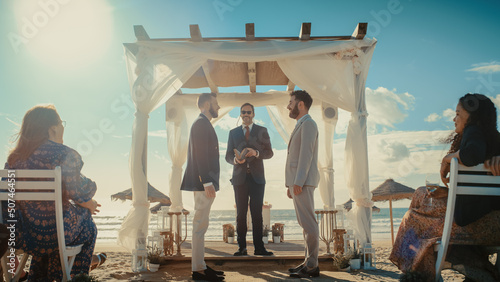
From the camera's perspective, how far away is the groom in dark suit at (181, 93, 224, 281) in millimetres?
3406

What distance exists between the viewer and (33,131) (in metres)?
2.64

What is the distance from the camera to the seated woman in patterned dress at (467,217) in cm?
230

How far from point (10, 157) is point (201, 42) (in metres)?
3.16

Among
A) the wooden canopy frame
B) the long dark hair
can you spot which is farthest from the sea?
the long dark hair

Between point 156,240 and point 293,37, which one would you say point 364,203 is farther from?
point 156,240

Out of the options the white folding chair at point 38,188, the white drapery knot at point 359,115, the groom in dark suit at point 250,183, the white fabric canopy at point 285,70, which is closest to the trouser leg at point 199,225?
the white folding chair at point 38,188

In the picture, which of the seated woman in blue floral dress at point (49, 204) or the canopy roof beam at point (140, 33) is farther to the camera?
the canopy roof beam at point (140, 33)

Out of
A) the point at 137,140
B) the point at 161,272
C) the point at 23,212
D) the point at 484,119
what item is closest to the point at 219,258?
the point at 161,272

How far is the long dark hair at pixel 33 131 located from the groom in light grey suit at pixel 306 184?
2124mm

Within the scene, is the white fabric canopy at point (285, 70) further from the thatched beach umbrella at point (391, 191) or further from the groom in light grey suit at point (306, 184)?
the thatched beach umbrella at point (391, 191)

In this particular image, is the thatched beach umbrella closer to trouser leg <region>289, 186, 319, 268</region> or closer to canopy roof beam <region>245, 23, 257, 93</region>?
canopy roof beam <region>245, 23, 257, 93</region>

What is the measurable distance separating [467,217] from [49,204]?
2786 mm

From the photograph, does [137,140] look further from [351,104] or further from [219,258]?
[351,104]

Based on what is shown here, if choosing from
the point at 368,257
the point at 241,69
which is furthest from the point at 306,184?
the point at 241,69
